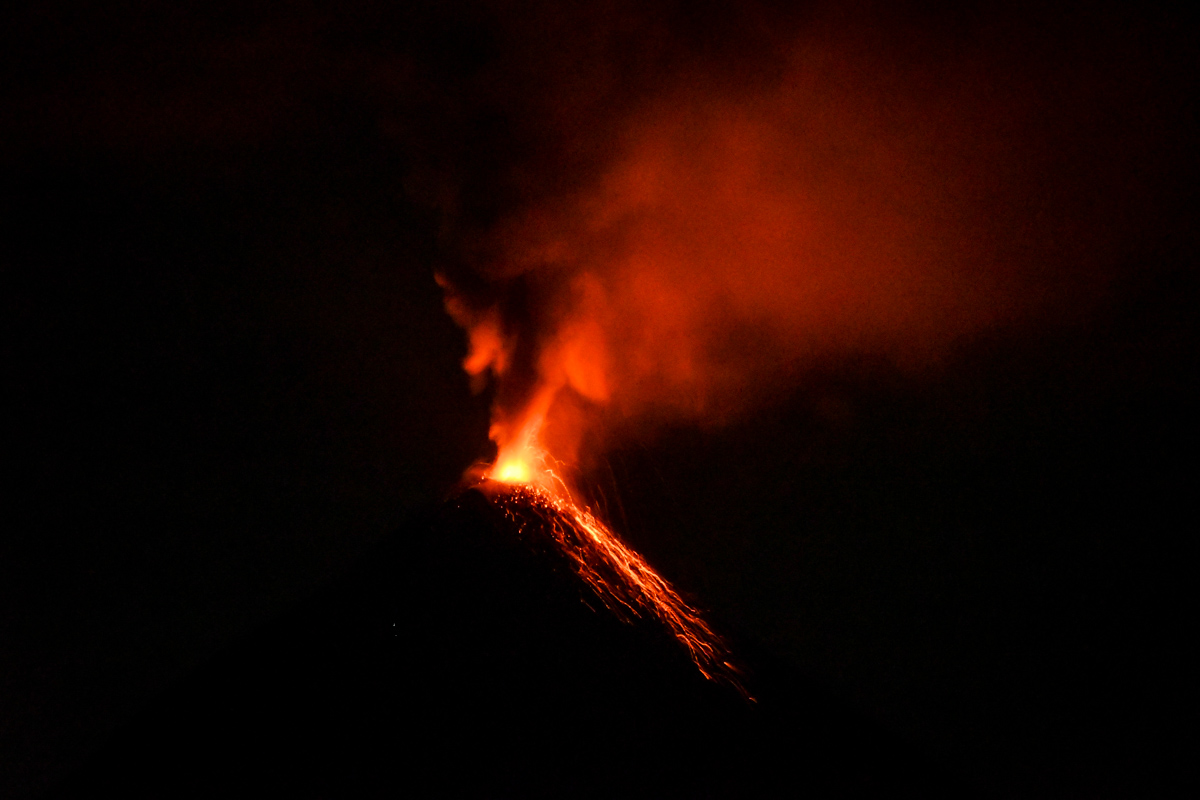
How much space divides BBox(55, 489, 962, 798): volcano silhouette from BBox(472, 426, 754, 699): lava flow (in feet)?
0.88

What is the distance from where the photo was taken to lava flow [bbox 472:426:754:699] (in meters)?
7.81

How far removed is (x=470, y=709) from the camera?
18.9 ft

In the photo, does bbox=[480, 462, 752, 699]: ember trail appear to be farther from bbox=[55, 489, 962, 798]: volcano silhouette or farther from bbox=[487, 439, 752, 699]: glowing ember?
bbox=[55, 489, 962, 798]: volcano silhouette

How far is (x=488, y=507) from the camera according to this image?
26.9 feet

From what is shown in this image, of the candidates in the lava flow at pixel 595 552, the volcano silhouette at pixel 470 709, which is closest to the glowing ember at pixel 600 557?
the lava flow at pixel 595 552

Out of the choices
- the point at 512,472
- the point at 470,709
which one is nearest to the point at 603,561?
the point at 512,472

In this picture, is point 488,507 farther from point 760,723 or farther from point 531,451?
point 760,723

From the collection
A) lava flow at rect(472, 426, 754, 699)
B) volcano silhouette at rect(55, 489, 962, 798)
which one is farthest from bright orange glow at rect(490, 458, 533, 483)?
volcano silhouette at rect(55, 489, 962, 798)

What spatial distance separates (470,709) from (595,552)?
10.7 feet

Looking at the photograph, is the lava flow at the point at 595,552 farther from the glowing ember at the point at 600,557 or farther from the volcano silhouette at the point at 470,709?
the volcano silhouette at the point at 470,709

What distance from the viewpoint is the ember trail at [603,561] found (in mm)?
7766

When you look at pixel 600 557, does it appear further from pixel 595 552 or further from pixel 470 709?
pixel 470 709

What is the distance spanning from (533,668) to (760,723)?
2045 mm

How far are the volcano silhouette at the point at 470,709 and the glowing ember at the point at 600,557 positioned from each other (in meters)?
0.28
